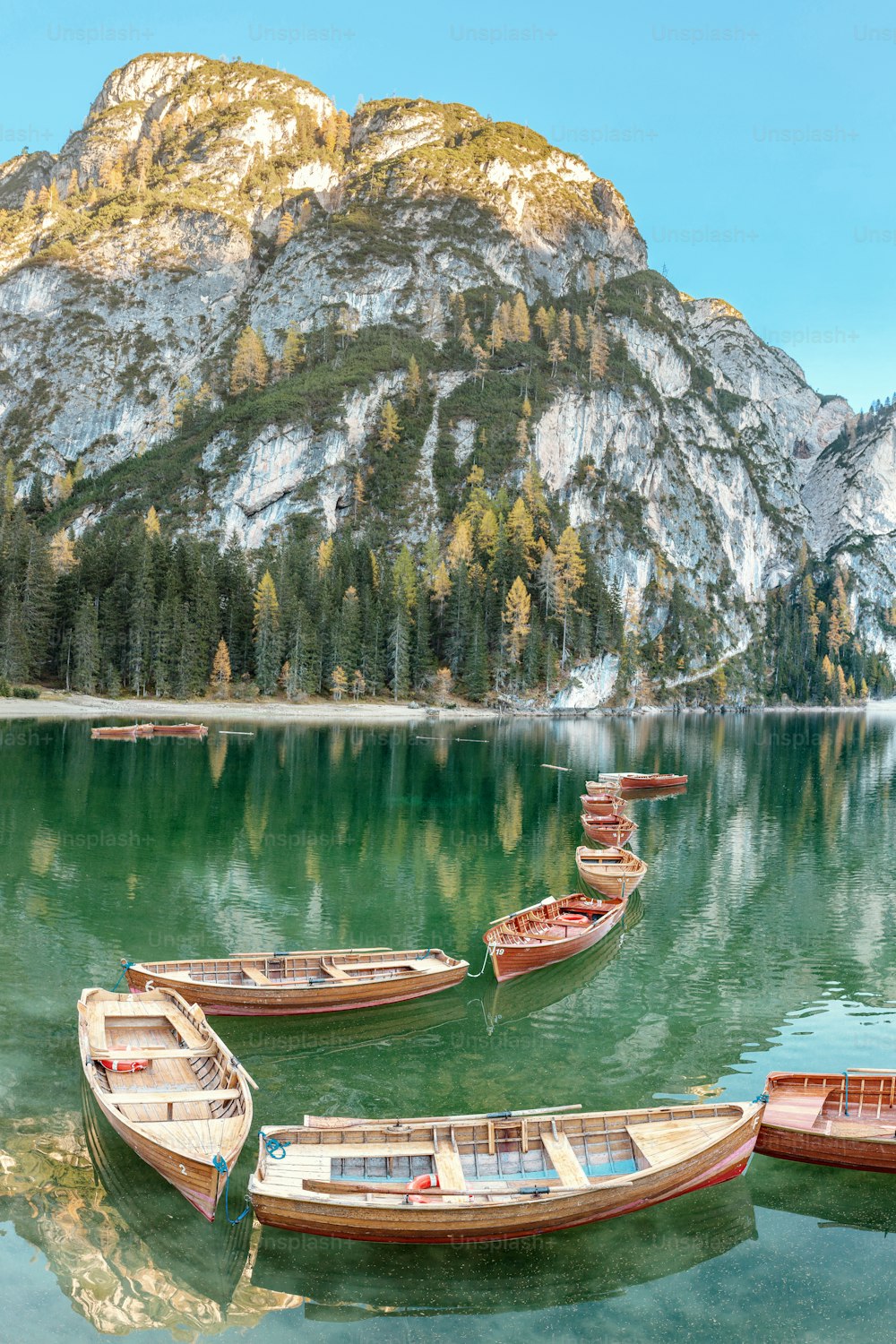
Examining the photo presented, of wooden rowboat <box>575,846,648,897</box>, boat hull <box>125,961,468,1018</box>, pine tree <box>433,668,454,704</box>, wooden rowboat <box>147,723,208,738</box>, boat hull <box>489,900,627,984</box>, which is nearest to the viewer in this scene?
boat hull <box>125,961,468,1018</box>

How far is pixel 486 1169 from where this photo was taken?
14.0 meters

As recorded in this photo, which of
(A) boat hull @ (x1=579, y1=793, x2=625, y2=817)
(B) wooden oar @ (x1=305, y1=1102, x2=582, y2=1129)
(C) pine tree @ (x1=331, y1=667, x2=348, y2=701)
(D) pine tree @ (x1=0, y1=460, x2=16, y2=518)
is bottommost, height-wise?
(B) wooden oar @ (x1=305, y1=1102, x2=582, y2=1129)

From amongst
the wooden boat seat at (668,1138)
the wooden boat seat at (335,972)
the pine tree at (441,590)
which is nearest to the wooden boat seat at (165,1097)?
the wooden boat seat at (668,1138)

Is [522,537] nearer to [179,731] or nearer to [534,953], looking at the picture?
[179,731]

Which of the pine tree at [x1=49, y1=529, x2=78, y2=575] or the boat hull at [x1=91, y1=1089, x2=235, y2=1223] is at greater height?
the pine tree at [x1=49, y1=529, x2=78, y2=575]

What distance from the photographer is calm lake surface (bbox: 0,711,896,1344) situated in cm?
1225

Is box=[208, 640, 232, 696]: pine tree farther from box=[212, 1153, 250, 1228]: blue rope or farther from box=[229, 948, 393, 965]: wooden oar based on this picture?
box=[212, 1153, 250, 1228]: blue rope

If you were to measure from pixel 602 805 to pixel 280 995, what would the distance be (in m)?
34.9

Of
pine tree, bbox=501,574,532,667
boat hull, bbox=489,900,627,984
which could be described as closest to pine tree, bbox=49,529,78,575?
pine tree, bbox=501,574,532,667

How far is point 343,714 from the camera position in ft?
415

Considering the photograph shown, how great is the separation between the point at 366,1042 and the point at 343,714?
4183 inches

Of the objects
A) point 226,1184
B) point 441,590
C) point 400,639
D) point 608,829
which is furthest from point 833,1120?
point 441,590

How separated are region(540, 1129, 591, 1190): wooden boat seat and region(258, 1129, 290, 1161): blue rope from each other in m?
4.45

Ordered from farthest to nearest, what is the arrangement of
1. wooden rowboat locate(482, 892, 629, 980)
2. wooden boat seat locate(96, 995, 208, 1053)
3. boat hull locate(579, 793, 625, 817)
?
boat hull locate(579, 793, 625, 817)
wooden rowboat locate(482, 892, 629, 980)
wooden boat seat locate(96, 995, 208, 1053)
